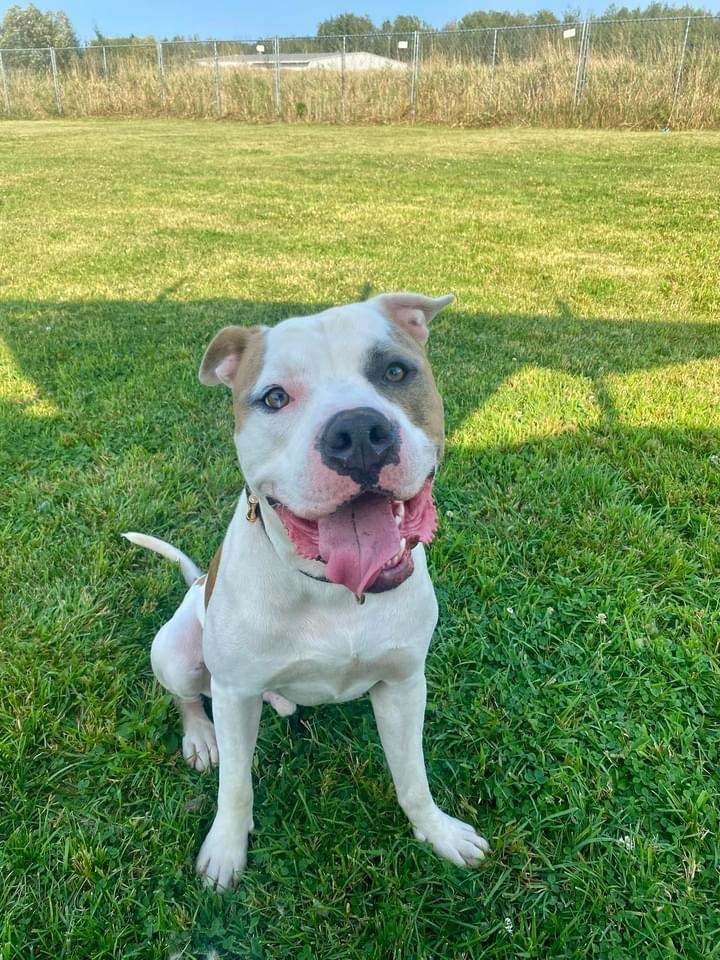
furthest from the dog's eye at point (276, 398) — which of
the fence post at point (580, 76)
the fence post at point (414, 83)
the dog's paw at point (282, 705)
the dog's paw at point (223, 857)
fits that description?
the fence post at point (414, 83)

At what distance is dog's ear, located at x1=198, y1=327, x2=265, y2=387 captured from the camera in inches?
85.0

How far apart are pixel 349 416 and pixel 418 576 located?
0.59 m

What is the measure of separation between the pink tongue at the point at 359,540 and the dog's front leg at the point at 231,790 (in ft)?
1.89

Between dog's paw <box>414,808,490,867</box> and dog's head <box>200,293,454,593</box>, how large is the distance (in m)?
0.94

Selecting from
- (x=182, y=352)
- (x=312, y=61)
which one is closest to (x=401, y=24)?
(x=312, y=61)

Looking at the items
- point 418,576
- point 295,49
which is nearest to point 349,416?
point 418,576

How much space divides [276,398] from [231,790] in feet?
3.83

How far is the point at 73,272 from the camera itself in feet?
26.2

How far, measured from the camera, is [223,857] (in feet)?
6.91

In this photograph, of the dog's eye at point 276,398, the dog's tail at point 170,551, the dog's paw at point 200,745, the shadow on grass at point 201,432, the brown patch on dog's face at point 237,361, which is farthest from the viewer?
the shadow on grass at point 201,432

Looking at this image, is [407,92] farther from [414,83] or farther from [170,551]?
[170,551]

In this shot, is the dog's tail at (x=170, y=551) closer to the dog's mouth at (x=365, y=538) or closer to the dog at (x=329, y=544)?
the dog at (x=329, y=544)

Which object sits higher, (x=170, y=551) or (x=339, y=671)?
(x=339, y=671)

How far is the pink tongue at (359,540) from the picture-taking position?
1.70 m
